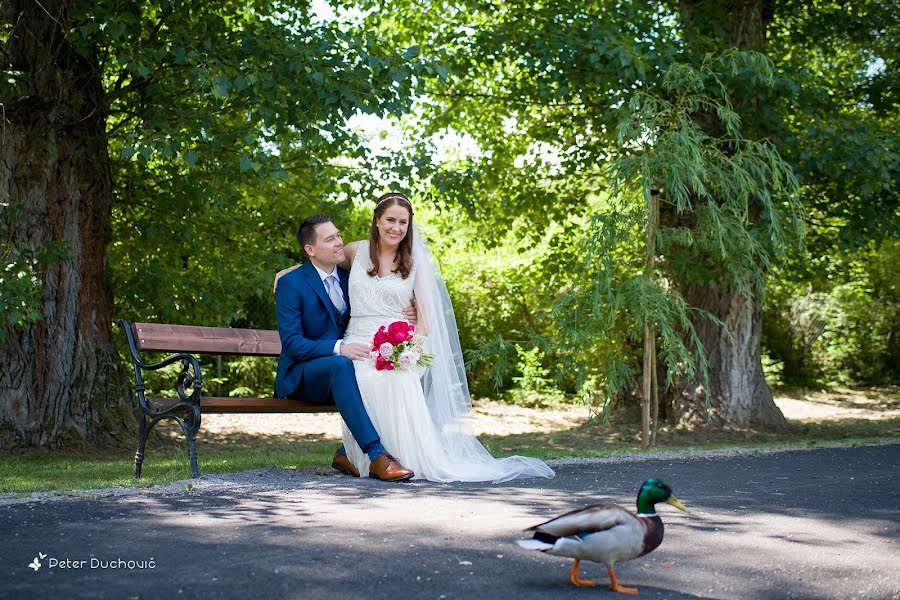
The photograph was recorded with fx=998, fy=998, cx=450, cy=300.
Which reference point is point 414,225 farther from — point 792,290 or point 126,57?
point 792,290

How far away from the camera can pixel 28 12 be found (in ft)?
33.1

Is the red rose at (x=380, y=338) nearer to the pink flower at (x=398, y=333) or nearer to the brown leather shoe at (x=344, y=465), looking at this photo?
the pink flower at (x=398, y=333)

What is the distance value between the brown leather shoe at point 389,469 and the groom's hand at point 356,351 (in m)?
0.75

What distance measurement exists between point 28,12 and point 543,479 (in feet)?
23.3

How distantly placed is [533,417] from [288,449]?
5.70 metres

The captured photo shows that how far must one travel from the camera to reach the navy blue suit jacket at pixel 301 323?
727 centimetres

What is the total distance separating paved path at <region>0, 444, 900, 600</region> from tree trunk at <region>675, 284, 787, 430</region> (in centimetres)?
587

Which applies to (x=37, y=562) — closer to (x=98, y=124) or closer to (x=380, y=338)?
(x=380, y=338)

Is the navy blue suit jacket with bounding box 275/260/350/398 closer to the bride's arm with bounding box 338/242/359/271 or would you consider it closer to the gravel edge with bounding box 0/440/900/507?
the bride's arm with bounding box 338/242/359/271

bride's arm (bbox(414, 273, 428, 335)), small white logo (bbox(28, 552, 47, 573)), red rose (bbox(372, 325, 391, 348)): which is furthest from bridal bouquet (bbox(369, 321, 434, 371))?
small white logo (bbox(28, 552, 47, 573))

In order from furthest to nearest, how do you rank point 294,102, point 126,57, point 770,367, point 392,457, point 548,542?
point 770,367, point 294,102, point 126,57, point 392,457, point 548,542

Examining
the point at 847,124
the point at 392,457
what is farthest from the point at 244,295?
the point at 847,124

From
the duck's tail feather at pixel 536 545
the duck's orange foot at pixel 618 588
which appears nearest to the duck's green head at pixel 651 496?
the duck's orange foot at pixel 618 588

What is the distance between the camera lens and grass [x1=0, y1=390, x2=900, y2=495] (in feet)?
24.6
